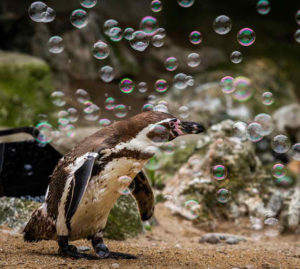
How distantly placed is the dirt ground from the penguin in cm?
23

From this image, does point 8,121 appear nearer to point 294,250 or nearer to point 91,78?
point 91,78

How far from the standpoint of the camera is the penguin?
3.04m

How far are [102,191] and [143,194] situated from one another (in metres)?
0.69

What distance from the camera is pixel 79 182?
9.70 ft

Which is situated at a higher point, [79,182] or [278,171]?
A: [278,171]

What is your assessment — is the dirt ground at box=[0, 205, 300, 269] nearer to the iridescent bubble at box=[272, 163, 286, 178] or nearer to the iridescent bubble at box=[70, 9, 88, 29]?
the iridescent bubble at box=[272, 163, 286, 178]

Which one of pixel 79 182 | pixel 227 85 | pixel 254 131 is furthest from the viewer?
pixel 227 85

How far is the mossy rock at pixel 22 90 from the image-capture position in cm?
838

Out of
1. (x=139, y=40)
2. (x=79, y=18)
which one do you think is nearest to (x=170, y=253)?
(x=139, y=40)

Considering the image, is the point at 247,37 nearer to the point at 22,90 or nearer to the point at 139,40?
the point at 139,40

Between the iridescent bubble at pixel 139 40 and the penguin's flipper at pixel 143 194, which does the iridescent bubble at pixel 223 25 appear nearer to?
the iridescent bubble at pixel 139 40

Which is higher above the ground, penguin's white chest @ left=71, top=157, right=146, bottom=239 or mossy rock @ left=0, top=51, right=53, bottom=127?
mossy rock @ left=0, top=51, right=53, bottom=127

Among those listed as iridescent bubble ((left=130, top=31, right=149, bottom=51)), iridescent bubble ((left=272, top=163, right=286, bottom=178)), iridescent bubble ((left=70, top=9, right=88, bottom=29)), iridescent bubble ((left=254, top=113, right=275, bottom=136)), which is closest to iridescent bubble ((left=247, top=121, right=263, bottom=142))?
iridescent bubble ((left=254, top=113, right=275, bottom=136))

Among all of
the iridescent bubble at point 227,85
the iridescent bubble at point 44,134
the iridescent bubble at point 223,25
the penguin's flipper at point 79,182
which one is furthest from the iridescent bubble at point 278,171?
A: the iridescent bubble at point 44,134
